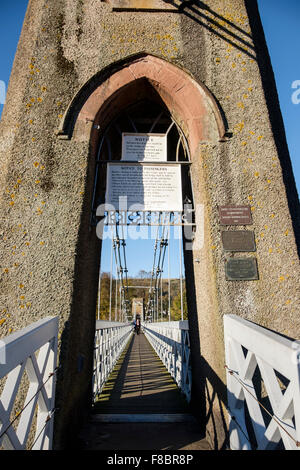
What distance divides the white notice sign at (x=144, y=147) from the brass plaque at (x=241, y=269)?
1.46 metres

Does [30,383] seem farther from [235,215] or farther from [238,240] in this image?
[235,215]

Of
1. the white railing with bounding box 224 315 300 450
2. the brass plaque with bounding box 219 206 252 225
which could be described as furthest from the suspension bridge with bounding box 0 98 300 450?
the brass plaque with bounding box 219 206 252 225

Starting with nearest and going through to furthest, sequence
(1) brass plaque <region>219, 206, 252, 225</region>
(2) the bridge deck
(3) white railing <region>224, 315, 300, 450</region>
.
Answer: (3) white railing <region>224, 315, 300, 450</region> → (2) the bridge deck → (1) brass plaque <region>219, 206, 252, 225</region>

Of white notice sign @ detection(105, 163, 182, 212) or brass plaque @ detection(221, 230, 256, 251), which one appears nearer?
brass plaque @ detection(221, 230, 256, 251)

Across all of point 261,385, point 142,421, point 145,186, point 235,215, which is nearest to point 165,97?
point 145,186

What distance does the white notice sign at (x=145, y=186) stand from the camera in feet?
8.95

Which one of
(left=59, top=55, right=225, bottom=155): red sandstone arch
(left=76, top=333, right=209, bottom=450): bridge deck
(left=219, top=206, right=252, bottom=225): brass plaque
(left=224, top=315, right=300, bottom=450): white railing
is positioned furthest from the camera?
(left=59, top=55, right=225, bottom=155): red sandstone arch

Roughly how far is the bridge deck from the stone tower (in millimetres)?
202

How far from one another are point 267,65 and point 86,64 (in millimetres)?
2046

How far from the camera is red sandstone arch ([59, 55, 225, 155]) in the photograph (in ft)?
8.65

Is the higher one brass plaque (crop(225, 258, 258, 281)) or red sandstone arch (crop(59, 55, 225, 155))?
red sandstone arch (crop(59, 55, 225, 155))

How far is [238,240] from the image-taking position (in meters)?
2.29

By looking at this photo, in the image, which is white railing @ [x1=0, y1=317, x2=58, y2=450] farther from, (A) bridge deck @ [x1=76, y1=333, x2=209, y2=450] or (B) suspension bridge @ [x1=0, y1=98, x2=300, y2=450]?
(A) bridge deck @ [x1=76, y1=333, x2=209, y2=450]

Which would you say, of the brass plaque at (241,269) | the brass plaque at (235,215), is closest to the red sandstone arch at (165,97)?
the brass plaque at (235,215)
